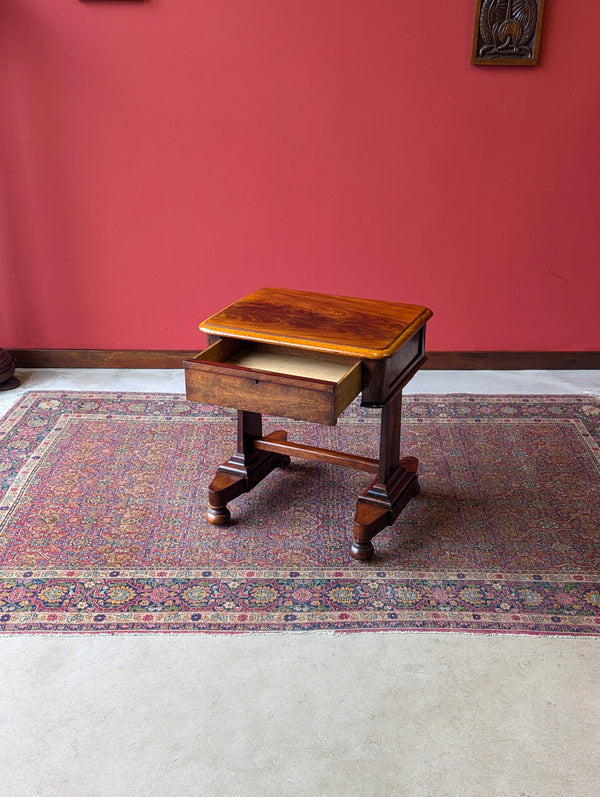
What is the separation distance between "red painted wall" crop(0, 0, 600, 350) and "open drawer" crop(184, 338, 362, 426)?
53.5 inches

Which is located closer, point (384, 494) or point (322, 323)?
point (322, 323)

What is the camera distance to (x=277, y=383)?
2295 mm

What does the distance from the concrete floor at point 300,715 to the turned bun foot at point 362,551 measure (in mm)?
339

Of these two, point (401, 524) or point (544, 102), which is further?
point (544, 102)

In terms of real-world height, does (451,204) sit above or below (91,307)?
above

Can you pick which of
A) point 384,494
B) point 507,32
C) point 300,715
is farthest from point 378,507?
point 507,32

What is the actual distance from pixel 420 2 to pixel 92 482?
234 cm

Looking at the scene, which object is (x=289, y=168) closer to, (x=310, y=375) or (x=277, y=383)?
(x=310, y=375)

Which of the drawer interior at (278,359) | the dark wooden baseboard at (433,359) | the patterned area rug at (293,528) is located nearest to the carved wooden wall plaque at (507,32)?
the dark wooden baseboard at (433,359)

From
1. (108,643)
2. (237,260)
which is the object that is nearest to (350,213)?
(237,260)

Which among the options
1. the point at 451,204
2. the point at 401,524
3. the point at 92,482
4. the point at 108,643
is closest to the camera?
the point at 108,643

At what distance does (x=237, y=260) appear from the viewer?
12.6 feet

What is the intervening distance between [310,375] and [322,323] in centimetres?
18

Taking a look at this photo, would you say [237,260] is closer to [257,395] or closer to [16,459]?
[16,459]
